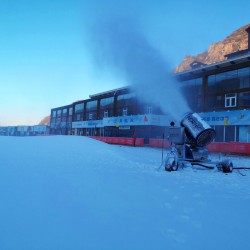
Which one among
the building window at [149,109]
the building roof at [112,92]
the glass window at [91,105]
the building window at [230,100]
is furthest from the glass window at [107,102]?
the building window at [230,100]

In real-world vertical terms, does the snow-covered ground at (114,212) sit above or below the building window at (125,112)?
below

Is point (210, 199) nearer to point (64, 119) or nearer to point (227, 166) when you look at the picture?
point (227, 166)

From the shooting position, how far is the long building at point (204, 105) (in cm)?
3005

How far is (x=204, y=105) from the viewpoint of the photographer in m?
35.0

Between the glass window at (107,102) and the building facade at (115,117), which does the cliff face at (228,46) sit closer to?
the building facade at (115,117)

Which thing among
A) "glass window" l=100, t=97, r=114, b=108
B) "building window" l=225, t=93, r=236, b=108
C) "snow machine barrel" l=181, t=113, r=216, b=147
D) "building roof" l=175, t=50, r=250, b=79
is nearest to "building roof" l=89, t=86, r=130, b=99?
"glass window" l=100, t=97, r=114, b=108

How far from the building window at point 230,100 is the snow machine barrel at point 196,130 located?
22.0m

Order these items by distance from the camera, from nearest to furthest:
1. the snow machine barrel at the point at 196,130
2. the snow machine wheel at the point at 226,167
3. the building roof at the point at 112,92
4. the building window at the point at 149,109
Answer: the snow machine wheel at the point at 226,167 < the snow machine barrel at the point at 196,130 < the building window at the point at 149,109 < the building roof at the point at 112,92

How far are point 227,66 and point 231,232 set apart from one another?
32.7 m

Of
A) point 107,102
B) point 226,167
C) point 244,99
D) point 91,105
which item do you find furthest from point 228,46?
point 226,167

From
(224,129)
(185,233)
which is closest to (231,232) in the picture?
(185,233)

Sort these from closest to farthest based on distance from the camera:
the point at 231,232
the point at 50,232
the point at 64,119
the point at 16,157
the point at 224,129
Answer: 1. the point at 50,232
2. the point at 231,232
3. the point at 16,157
4. the point at 224,129
5. the point at 64,119

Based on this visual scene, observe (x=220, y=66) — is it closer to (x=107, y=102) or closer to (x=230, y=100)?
(x=230, y=100)

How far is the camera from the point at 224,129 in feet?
103
